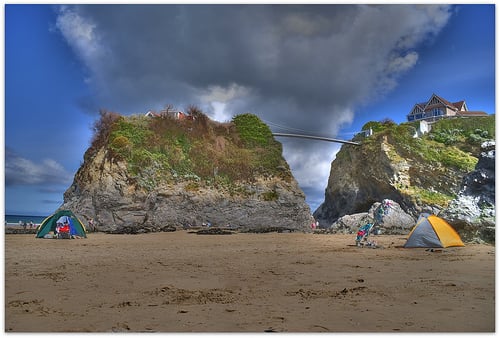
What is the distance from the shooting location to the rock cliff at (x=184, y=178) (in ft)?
60.1

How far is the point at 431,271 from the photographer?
5.34 metres

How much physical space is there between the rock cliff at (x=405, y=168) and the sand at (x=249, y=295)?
14055 mm

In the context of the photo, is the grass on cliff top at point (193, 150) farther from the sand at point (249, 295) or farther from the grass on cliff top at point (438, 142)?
the sand at point (249, 295)

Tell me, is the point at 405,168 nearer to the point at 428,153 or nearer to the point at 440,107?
the point at 428,153

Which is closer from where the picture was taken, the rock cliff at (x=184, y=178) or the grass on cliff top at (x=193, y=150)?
the rock cliff at (x=184, y=178)

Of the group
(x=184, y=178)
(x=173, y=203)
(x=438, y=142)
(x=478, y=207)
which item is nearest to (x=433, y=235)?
(x=478, y=207)

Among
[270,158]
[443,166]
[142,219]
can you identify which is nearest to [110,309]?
[142,219]

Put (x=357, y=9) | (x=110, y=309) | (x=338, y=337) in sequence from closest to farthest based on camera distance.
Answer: (x=338, y=337), (x=110, y=309), (x=357, y=9)

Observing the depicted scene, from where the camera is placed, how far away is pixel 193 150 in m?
21.7

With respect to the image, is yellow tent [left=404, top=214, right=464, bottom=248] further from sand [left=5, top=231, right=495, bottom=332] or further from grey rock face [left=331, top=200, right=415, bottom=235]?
grey rock face [left=331, top=200, right=415, bottom=235]

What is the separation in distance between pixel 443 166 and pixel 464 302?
72.1ft

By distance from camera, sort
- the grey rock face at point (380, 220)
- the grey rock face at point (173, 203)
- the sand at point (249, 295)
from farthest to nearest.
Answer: the grey rock face at point (380, 220)
the grey rock face at point (173, 203)
the sand at point (249, 295)

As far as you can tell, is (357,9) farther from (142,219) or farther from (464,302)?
(142,219)

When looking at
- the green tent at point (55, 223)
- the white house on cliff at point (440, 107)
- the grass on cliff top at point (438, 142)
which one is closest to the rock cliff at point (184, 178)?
the green tent at point (55, 223)
